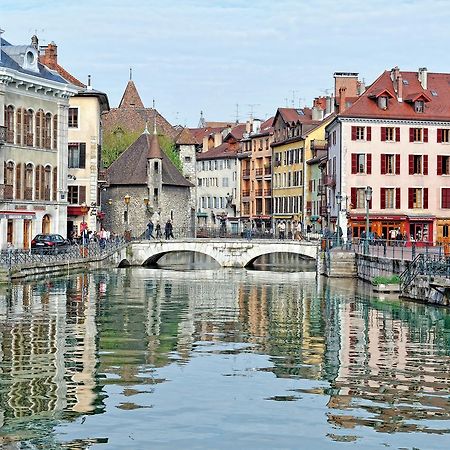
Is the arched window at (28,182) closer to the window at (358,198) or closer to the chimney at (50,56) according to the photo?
the chimney at (50,56)

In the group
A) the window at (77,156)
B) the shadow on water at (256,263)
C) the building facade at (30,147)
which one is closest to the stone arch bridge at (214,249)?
the shadow on water at (256,263)

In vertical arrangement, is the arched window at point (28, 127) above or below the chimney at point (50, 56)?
below

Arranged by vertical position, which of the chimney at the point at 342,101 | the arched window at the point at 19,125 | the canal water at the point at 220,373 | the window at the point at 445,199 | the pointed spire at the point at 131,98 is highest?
the pointed spire at the point at 131,98

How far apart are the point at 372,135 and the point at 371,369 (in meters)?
59.9

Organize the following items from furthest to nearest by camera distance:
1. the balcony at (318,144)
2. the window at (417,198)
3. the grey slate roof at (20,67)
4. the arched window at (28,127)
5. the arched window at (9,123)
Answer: the balcony at (318,144) < the window at (417,198) < the arched window at (28,127) < the grey slate roof at (20,67) < the arched window at (9,123)

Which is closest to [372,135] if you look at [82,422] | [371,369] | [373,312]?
[373,312]

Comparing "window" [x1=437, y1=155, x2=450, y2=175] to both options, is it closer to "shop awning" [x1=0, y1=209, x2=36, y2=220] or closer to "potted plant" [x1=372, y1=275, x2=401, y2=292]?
"shop awning" [x1=0, y1=209, x2=36, y2=220]

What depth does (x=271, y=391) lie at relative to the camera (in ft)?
78.3

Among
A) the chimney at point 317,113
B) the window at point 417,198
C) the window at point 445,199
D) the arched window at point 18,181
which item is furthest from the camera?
Result: the chimney at point 317,113

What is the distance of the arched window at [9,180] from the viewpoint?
67250 millimetres

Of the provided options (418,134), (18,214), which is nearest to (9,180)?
(18,214)

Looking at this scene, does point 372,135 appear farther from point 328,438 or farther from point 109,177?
point 328,438

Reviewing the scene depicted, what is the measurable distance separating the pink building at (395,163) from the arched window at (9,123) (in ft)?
85.5

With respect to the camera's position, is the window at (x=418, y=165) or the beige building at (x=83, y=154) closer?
the beige building at (x=83, y=154)
